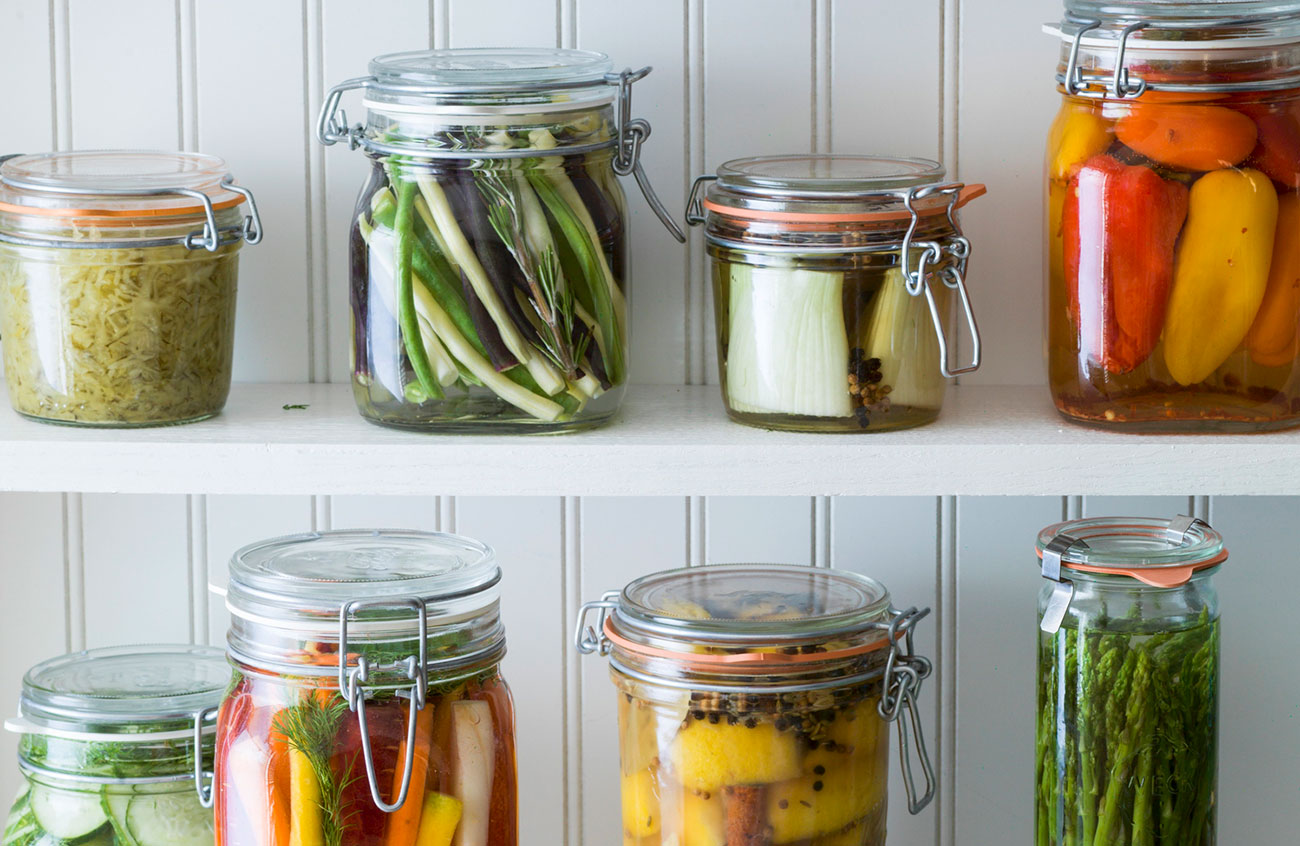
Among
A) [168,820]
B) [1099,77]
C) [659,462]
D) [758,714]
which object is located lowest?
[168,820]

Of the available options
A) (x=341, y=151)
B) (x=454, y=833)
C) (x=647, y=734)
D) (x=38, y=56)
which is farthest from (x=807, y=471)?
(x=38, y=56)

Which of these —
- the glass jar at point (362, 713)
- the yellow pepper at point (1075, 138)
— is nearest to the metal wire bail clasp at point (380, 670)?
the glass jar at point (362, 713)

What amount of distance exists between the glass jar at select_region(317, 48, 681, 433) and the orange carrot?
0.59 feet

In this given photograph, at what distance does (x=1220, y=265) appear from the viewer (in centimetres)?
79

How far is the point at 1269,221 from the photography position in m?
0.79

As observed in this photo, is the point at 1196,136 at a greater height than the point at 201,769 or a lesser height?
greater

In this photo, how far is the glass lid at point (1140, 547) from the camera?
2.67 feet

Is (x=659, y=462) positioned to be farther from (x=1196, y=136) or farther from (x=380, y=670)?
(x=1196, y=136)

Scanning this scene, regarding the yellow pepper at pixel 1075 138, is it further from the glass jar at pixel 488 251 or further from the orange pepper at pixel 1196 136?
the glass jar at pixel 488 251

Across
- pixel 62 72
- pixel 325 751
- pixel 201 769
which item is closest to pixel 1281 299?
pixel 325 751

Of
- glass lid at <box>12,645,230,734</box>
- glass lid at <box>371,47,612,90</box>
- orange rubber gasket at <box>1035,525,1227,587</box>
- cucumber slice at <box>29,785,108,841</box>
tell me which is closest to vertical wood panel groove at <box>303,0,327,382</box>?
glass lid at <box>371,47,612,90</box>

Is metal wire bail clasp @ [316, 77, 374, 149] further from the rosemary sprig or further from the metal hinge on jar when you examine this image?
the rosemary sprig

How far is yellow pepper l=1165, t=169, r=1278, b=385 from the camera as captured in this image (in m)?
0.79

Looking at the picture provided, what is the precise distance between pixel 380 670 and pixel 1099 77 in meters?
0.52
